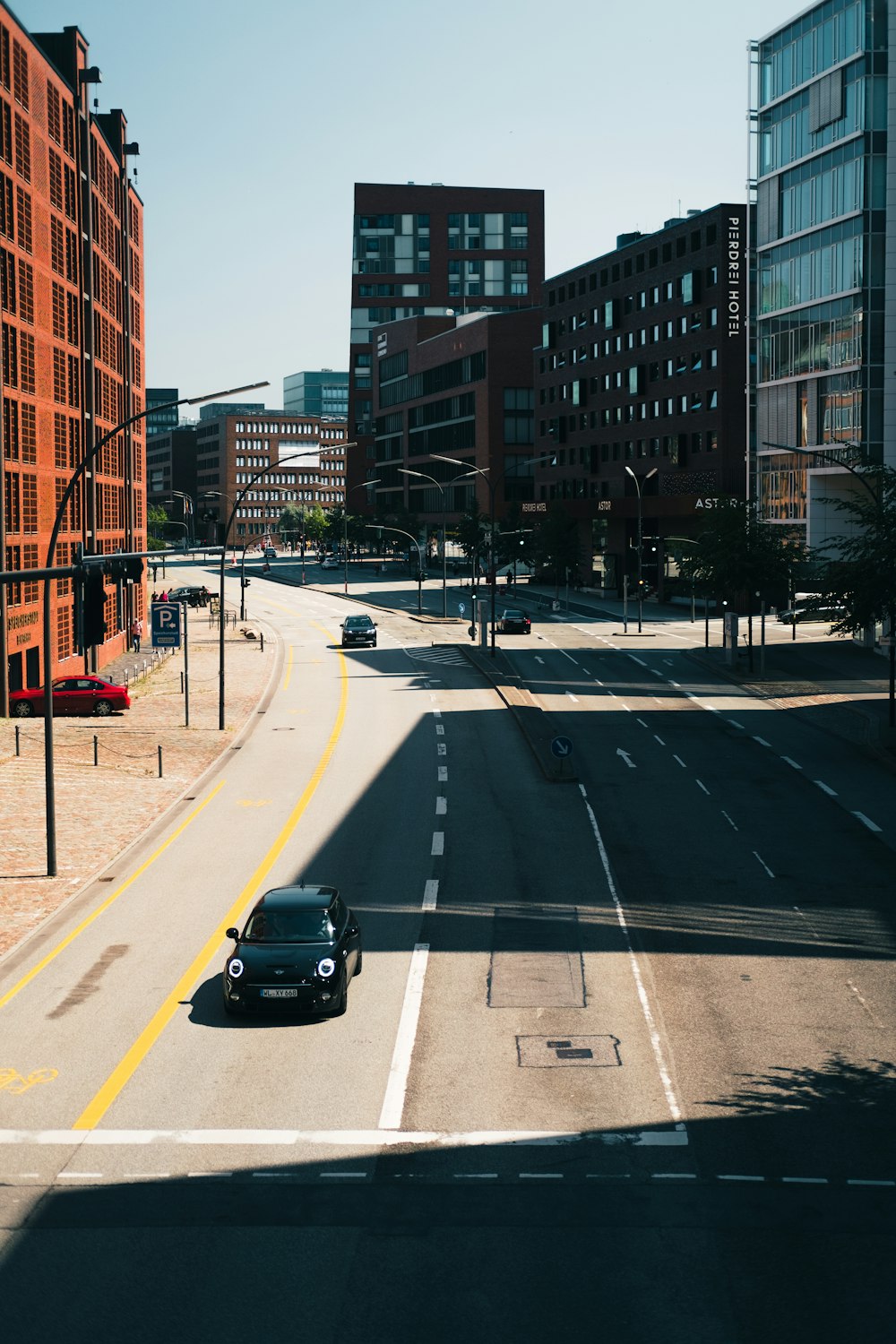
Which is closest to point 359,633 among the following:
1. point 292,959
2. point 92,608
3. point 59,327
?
point 59,327

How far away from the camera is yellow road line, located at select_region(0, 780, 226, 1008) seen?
2216 centimetres

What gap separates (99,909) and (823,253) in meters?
70.1

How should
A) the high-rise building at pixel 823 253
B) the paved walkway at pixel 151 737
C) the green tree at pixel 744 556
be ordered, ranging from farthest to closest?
the high-rise building at pixel 823 253, the green tree at pixel 744 556, the paved walkway at pixel 151 737

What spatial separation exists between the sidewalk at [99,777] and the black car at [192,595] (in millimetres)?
55847

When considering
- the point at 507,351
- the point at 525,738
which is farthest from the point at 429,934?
the point at 507,351

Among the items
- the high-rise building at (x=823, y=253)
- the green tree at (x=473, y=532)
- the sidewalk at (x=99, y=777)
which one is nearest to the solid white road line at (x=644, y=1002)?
the sidewalk at (x=99, y=777)

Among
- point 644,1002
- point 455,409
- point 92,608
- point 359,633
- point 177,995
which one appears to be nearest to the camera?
point 644,1002

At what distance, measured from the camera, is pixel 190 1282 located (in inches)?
493

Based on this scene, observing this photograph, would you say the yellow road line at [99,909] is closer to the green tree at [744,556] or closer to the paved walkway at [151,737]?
the paved walkway at [151,737]

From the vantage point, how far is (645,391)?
4683 inches

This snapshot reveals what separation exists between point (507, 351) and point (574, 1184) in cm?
14502

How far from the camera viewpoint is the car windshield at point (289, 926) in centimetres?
2070

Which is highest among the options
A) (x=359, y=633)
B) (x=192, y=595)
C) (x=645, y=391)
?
(x=645, y=391)

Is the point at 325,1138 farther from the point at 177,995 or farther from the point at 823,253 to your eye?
the point at 823,253
